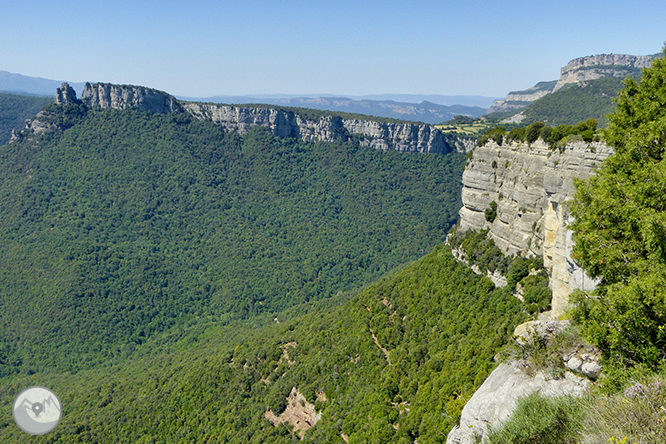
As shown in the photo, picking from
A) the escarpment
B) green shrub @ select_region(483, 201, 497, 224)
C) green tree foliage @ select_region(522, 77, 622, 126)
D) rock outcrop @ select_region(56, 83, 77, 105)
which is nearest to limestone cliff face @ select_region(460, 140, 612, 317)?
green shrub @ select_region(483, 201, 497, 224)

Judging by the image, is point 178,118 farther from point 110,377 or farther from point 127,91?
point 110,377

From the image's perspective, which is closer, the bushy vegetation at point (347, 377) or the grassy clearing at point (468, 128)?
the bushy vegetation at point (347, 377)

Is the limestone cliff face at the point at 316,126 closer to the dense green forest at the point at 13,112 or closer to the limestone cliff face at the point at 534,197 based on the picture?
the dense green forest at the point at 13,112

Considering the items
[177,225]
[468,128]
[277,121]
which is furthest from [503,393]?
[468,128]

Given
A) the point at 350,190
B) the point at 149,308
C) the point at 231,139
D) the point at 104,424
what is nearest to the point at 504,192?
the point at 104,424

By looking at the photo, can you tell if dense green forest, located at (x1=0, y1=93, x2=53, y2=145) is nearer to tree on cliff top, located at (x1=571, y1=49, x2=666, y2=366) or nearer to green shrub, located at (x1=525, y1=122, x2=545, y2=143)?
green shrub, located at (x1=525, y1=122, x2=545, y2=143)

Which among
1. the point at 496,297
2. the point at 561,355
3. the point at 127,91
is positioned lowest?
the point at 496,297

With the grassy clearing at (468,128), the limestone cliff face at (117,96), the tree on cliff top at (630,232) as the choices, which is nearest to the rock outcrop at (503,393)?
the tree on cliff top at (630,232)

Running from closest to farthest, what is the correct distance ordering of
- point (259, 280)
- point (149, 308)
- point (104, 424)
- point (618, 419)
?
point (618, 419), point (104, 424), point (149, 308), point (259, 280)
